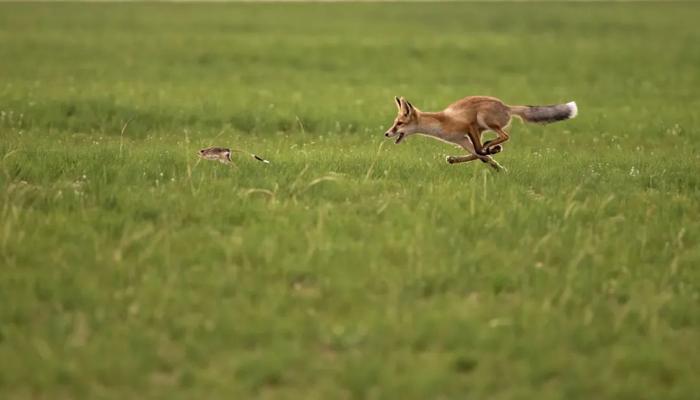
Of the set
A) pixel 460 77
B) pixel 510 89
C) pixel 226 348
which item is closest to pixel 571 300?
pixel 226 348

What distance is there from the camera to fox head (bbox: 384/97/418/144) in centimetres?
1203

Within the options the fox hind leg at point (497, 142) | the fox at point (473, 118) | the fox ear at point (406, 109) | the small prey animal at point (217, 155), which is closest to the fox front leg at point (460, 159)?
the fox hind leg at point (497, 142)

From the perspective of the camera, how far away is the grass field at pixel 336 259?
7.00 m

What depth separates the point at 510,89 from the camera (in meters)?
25.3

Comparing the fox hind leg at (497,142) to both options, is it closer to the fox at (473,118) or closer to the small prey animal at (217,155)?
the fox at (473,118)

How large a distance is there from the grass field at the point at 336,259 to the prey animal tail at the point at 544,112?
84 cm

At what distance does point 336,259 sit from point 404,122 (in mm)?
3671

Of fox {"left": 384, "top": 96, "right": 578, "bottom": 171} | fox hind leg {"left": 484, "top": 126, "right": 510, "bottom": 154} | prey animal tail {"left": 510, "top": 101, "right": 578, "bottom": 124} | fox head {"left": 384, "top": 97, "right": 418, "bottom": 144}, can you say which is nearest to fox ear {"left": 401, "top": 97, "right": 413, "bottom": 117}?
fox head {"left": 384, "top": 97, "right": 418, "bottom": 144}

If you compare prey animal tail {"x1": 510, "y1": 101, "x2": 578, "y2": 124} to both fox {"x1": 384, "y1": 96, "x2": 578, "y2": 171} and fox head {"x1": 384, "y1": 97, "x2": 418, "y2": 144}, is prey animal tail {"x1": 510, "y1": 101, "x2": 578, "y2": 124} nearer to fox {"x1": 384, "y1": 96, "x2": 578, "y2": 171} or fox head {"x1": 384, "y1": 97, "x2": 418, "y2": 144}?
fox {"x1": 384, "y1": 96, "x2": 578, "y2": 171}

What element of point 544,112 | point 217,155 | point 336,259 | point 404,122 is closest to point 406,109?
point 404,122

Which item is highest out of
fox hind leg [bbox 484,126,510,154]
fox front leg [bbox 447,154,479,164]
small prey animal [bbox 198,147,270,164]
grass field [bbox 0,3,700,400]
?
fox hind leg [bbox 484,126,510,154]

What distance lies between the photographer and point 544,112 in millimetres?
12320

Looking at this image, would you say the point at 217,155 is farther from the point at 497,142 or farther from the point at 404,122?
the point at 497,142

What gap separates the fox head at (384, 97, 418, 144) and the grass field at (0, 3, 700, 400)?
66 centimetres
